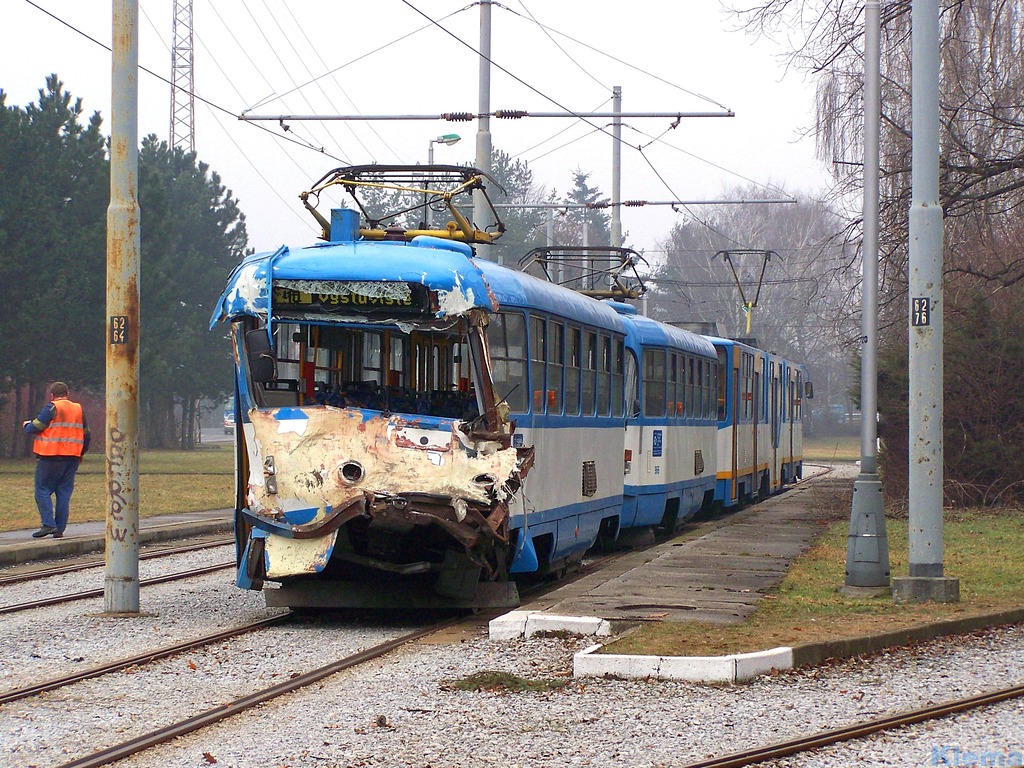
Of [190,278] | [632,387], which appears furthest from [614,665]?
[190,278]

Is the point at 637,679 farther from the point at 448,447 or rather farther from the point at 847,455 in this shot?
the point at 847,455

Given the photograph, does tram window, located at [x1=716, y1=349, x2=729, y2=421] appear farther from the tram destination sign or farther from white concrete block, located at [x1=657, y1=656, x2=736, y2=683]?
white concrete block, located at [x1=657, y1=656, x2=736, y2=683]

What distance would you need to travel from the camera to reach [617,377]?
1625 cm

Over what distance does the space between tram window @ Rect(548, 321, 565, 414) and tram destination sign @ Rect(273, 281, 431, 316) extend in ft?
8.47

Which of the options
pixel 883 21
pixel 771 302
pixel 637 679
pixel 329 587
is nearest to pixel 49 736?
pixel 637 679

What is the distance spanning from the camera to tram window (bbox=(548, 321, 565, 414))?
13047 mm

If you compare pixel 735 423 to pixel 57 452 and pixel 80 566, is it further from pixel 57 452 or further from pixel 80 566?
pixel 80 566

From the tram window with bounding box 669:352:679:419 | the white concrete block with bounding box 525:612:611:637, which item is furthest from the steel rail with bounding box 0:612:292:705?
the tram window with bounding box 669:352:679:419

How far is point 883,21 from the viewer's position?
1806 cm

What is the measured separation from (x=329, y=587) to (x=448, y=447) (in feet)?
5.83

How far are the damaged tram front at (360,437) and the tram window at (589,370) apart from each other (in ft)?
10.8

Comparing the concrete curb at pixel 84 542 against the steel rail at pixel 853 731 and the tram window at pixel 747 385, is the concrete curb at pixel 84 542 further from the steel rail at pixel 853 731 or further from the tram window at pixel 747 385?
the steel rail at pixel 853 731

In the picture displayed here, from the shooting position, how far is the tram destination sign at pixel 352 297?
10664mm

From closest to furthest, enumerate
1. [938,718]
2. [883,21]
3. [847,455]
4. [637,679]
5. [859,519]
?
[938,718]
[637,679]
[859,519]
[883,21]
[847,455]
